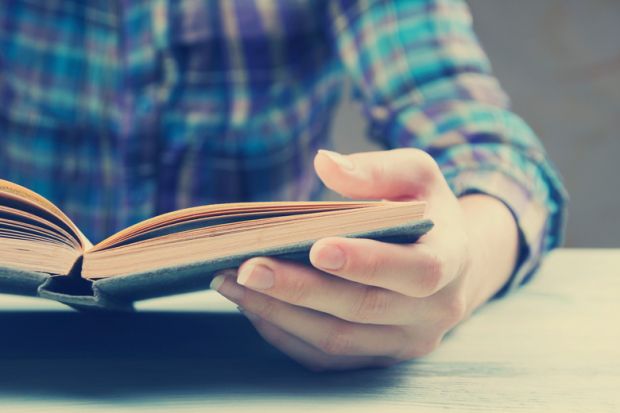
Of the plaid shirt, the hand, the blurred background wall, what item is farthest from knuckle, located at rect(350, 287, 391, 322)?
the blurred background wall

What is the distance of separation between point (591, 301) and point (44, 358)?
0.51m

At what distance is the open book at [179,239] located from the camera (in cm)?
35

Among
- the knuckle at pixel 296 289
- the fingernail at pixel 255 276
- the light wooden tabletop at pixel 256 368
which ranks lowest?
the light wooden tabletop at pixel 256 368

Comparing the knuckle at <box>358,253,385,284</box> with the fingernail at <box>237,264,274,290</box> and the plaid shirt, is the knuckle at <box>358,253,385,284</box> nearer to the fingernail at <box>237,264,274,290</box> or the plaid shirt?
the fingernail at <box>237,264,274,290</box>

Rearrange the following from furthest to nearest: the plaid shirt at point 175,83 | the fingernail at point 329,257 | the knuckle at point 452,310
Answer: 1. the plaid shirt at point 175,83
2. the knuckle at point 452,310
3. the fingernail at point 329,257

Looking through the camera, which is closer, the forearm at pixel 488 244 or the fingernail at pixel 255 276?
the fingernail at pixel 255 276

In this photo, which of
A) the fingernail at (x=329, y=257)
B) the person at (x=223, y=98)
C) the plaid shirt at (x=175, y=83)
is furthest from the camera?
the plaid shirt at (x=175, y=83)

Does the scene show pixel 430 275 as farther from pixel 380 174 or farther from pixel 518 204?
pixel 518 204

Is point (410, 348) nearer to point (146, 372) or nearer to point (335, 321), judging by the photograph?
point (335, 321)

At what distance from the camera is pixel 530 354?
49cm

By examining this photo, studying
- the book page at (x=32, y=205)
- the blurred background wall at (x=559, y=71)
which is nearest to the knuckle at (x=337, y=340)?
the book page at (x=32, y=205)

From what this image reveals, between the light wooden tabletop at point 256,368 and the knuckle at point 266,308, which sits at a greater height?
the knuckle at point 266,308

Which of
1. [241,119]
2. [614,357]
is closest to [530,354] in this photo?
[614,357]

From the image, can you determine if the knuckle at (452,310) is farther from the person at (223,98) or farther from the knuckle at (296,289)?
the person at (223,98)
